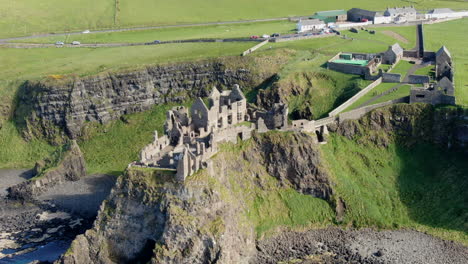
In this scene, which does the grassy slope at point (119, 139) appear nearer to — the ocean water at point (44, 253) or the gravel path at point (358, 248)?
the ocean water at point (44, 253)

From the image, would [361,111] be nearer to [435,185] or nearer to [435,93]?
[435,93]

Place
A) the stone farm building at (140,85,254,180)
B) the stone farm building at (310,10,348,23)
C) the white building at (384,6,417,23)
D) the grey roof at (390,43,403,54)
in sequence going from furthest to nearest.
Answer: the stone farm building at (310,10,348,23), the white building at (384,6,417,23), the grey roof at (390,43,403,54), the stone farm building at (140,85,254,180)

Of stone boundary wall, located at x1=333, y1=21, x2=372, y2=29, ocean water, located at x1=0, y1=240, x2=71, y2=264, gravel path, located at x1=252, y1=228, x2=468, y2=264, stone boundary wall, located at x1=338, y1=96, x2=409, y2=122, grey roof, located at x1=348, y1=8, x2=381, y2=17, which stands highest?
grey roof, located at x1=348, y1=8, x2=381, y2=17

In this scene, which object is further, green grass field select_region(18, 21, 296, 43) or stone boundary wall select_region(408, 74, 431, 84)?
green grass field select_region(18, 21, 296, 43)

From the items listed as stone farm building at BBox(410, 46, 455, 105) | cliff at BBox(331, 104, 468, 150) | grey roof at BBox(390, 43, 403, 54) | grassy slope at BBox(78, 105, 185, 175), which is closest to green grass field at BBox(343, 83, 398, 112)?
cliff at BBox(331, 104, 468, 150)

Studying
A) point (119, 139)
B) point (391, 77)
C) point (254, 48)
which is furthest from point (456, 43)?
point (119, 139)

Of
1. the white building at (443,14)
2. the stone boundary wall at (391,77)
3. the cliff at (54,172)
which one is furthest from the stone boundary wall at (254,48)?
the white building at (443,14)

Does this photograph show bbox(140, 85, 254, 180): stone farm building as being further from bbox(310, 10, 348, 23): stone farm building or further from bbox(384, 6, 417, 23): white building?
bbox(384, 6, 417, 23): white building
